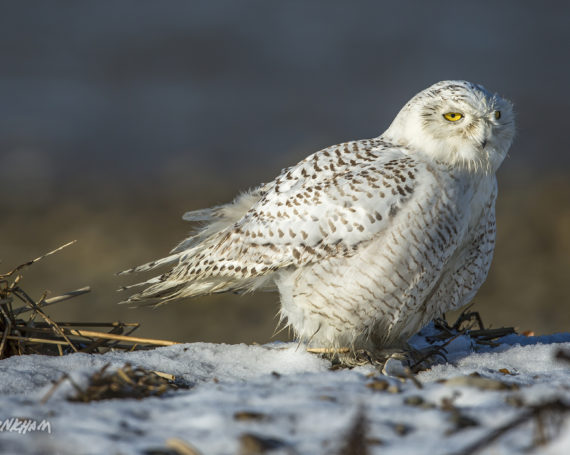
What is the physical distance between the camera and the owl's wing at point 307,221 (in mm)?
2963

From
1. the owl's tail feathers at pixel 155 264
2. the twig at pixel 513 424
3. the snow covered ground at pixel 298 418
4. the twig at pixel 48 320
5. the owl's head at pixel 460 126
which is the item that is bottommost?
the twig at pixel 48 320

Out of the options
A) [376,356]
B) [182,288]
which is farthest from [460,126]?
[182,288]

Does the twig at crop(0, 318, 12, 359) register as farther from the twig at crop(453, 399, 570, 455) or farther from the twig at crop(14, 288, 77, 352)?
the twig at crop(453, 399, 570, 455)

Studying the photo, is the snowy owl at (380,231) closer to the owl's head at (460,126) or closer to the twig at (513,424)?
the owl's head at (460,126)

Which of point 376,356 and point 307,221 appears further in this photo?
point 376,356

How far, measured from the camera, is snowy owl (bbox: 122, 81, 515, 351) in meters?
2.95

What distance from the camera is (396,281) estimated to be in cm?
294

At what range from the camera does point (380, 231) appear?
9.65ft

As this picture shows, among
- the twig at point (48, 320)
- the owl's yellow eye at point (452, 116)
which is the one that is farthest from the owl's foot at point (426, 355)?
the twig at point (48, 320)

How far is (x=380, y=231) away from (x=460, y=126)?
27.7 inches

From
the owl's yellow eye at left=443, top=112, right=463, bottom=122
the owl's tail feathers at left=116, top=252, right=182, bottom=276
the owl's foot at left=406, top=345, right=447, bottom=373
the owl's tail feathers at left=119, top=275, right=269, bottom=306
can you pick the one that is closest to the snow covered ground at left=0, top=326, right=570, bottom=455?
the owl's foot at left=406, top=345, right=447, bottom=373

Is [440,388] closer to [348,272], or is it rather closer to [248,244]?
[348,272]

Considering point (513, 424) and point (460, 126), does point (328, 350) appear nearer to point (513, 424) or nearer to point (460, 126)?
point (460, 126)

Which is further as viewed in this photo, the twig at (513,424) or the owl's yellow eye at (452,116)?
the owl's yellow eye at (452,116)
